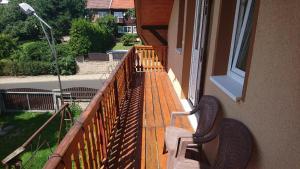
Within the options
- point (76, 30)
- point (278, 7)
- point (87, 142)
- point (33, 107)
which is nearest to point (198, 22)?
point (278, 7)

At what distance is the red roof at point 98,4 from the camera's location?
3825cm

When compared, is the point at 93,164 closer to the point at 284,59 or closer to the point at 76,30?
the point at 284,59

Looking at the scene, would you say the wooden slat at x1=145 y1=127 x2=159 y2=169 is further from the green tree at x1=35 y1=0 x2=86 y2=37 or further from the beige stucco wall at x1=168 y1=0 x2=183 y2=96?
the green tree at x1=35 y1=0 x2=86 y2=37

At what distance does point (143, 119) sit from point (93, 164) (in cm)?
172

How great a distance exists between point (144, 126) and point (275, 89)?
2381mm

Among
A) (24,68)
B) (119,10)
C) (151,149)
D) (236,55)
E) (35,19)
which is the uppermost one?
(119,10)

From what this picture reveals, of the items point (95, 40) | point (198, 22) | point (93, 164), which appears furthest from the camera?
point (95, 40)

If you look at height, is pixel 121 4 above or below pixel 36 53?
above

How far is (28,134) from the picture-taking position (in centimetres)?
1170

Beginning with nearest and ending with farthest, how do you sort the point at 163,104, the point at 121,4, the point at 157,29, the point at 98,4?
the point at 163,104 → the point at 157,29 → the point at 121,4 → the point at 98,4

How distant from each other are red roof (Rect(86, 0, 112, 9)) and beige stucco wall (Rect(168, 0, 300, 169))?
3932cm

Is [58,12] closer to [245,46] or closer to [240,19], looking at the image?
[240,19]

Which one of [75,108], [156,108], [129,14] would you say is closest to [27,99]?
[75,108]

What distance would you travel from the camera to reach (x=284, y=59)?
1367mm
